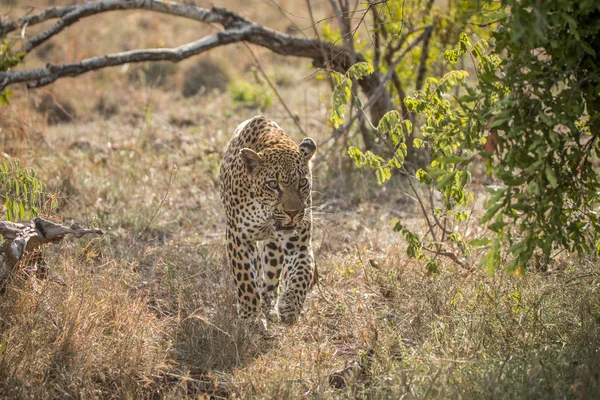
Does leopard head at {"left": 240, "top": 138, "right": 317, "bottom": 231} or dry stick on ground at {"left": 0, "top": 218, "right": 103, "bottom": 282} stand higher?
leopard head at {"left": 240, "top": 138, "right": 317, "bottom": 231}

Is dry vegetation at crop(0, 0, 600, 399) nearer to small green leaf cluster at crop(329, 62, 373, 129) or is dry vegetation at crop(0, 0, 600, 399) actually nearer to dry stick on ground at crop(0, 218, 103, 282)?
dry stick on ground at crop(0, 218, 103, 282)

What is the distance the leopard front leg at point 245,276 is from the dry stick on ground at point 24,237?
145cm

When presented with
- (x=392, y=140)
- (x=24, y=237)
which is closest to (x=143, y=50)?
(x=24, y=237)

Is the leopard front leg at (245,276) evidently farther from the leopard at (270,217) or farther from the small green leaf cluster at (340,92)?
the small green leaf cluster at (340,92)

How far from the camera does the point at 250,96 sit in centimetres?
1507

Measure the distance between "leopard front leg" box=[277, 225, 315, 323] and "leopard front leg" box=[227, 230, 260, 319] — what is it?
26 cm

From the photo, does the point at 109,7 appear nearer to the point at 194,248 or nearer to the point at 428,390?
the point at 194,248

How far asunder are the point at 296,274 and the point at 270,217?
0.61 metres

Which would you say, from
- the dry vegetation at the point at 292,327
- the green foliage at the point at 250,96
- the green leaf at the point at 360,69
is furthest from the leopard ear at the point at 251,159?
the green foliage at the point at 250,96

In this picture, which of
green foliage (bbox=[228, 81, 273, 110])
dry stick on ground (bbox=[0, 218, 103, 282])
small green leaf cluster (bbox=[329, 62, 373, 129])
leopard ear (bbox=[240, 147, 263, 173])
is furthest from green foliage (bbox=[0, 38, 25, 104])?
green foliage (bbox=[228, 81, 273, 110])

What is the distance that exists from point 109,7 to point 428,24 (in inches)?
180

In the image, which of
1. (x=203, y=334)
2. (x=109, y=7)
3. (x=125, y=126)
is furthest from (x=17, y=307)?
(x=125, y=126)

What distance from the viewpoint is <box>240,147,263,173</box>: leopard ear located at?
6715mm

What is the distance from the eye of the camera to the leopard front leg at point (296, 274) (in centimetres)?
684
